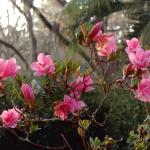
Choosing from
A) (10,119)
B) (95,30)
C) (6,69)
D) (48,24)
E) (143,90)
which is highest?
(95,30)

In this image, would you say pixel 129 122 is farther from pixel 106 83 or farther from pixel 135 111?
pixel 106 83

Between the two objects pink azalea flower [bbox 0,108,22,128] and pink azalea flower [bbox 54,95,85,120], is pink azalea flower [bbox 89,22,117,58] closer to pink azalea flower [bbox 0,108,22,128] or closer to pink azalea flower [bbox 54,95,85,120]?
pink azalea flower [bbox 54,95,85,120]

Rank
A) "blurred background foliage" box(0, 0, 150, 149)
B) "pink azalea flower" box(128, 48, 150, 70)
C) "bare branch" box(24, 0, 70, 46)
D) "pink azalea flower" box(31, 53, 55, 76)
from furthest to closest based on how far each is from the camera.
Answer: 1. "bare branch" box(24, 0, 70, 46)
2. "blurred background foliage" box(0, 0, 150, 149)
3. "pink azalea flower" box(31, 53, 55, 76)
4. "pink azalea flower" box(128, 48, 150, 70)

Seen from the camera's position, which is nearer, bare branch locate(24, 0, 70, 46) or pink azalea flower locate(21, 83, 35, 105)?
pink azalea flower locate(21, 83, 35, 105)

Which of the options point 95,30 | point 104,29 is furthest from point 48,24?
point 95,30

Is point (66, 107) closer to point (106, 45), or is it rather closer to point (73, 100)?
point (73, 100)

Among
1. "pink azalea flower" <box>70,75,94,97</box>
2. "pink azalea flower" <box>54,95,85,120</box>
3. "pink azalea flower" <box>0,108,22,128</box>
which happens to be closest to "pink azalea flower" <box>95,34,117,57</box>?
"pink azalea flower" <box>70,75,94,97</box>
